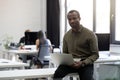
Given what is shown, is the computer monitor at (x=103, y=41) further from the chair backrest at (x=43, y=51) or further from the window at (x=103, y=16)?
the window at (x=103, y=16)

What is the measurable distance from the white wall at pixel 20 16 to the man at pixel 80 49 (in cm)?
608

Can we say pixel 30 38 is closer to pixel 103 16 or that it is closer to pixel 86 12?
pixel 86 12

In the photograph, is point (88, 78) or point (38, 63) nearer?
point (88, 78)

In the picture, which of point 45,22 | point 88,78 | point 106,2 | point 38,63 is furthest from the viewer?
point 45,22

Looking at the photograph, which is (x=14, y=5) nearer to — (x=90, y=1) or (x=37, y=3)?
(x=37, y=3)

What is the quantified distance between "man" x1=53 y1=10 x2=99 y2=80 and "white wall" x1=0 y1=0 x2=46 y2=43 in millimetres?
6075

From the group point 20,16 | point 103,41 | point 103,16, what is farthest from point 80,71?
point 20,16

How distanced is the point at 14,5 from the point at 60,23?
1.78m

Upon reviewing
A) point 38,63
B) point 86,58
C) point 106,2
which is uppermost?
point 106,2

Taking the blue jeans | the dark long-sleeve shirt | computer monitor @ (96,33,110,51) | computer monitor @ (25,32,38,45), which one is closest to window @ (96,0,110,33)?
computer monitor @ (25,32,38,45)

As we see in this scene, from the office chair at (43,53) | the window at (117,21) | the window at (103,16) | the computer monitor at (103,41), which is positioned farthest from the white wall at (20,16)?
the computer monitor at (103,41)

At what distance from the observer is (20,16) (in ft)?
31.8

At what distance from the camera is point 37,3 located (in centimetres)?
991

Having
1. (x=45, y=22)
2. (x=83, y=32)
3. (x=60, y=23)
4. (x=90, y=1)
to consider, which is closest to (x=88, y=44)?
(x=83, y=32)
